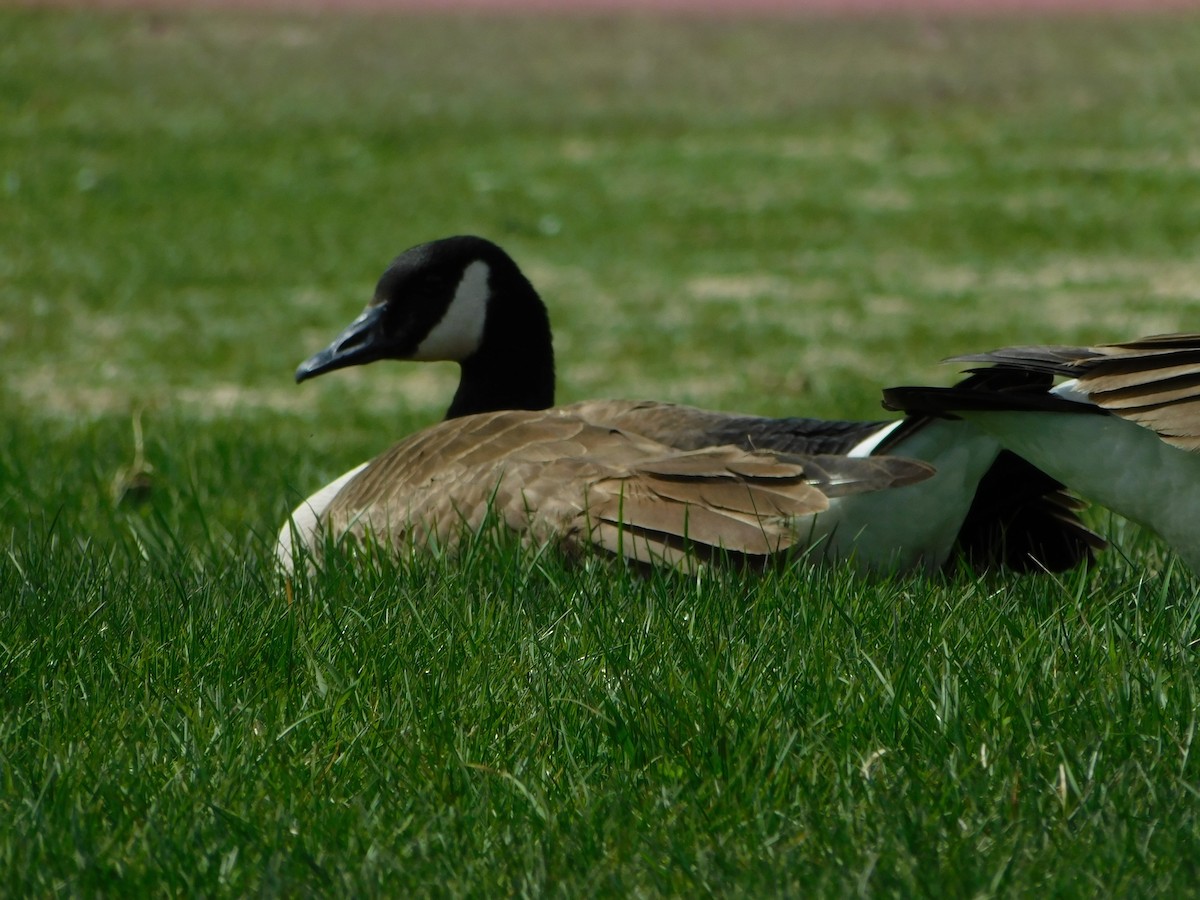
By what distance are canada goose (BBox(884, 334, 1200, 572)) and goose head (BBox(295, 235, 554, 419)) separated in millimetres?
2247

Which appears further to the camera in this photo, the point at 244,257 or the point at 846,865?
the point at 244,257

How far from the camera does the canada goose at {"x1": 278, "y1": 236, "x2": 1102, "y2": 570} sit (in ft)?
12.8

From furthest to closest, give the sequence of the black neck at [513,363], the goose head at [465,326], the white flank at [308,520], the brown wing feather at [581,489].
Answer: the black neck at [513,363], the goose head at [465,326], the white flank at [308,520], the brown wing feather at [581,489]

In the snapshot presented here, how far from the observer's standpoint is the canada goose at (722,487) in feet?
12.8

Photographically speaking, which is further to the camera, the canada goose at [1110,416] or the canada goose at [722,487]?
the canada goose at [722,487]

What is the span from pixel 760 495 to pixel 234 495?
3.10 meters

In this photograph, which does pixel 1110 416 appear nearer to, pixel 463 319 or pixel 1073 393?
pixel 1073 393

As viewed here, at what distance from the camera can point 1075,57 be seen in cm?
2256

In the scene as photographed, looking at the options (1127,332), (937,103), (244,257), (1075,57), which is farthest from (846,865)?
(1075,57)

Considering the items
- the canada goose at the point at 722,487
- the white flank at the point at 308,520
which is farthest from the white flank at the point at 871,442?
the white flank at the point at 308,520

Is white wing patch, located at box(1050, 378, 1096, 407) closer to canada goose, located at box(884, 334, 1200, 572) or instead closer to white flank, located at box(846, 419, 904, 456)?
Answer: canada goose, located at box(884, 334, 1200, 572)

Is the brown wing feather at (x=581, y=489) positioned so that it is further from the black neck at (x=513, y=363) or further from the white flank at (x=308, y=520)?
the black neck at (x=513, y=363)

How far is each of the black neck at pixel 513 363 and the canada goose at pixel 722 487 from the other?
66 cm

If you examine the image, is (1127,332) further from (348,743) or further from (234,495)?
(348,743)
